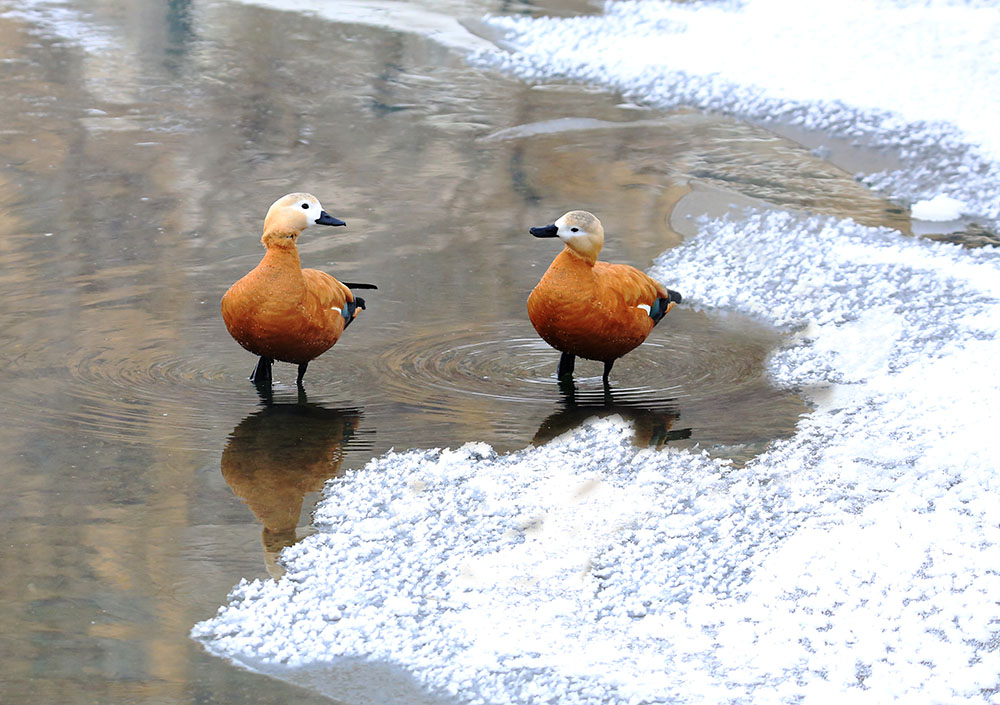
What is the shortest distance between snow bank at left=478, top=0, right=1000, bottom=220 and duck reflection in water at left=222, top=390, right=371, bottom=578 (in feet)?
16.3

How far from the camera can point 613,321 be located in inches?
219

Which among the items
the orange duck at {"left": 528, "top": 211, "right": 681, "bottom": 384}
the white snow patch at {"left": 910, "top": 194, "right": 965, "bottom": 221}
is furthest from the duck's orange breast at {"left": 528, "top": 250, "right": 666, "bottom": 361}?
the white snow patch at {"left": 910, "top": 194, "right": 965, "bottom": 221}

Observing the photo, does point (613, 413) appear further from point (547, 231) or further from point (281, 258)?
point (281, 258)

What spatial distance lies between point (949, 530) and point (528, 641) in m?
1.53

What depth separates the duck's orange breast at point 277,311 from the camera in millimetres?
5312

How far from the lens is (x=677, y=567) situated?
436 cm

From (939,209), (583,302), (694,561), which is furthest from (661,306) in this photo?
(939,209)

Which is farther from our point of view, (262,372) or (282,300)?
(262,372)

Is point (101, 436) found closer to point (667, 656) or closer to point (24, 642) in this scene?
point (24, 642)

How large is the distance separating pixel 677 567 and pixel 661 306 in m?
1.87

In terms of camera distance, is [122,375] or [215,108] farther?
[215,108]

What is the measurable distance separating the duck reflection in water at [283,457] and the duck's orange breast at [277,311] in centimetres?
27

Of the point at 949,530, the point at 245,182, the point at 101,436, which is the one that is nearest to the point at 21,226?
the point at 245,182

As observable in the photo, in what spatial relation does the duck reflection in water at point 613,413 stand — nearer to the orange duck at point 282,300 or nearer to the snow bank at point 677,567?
the snow bank at point 677,567
